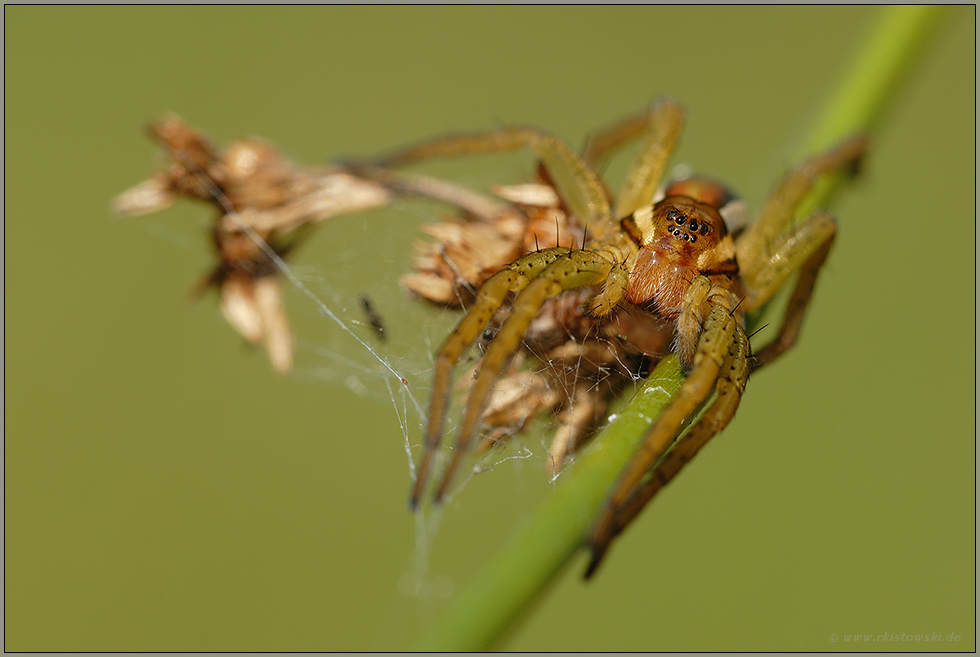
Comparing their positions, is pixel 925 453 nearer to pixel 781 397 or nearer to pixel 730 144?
pixel 781 397

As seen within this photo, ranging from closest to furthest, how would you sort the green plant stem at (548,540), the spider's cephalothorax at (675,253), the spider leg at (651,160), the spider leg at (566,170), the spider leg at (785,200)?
the green plant stem at (548,540)
the spider's cephalothorax at (675,253)
the spider leg at (785,200)
the spider leg at (566,170)
the spider leg at (651,160)

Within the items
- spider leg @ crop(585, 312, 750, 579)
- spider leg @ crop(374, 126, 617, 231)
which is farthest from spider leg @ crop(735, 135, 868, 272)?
spider leg @ crop(585, 312, 750, 579)

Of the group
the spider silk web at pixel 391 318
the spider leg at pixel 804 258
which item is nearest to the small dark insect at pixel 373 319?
the spider silk web at pixel 391 318

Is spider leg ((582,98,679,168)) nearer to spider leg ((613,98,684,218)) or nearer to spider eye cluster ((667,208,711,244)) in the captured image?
spider leg ((613,98,684,218))

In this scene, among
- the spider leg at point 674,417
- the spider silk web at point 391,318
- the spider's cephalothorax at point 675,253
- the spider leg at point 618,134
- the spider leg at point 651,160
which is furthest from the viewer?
the spider leg at point 618,134

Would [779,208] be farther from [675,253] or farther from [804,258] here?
[675,253]

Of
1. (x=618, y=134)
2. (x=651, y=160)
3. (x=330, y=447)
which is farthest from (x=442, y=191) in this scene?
(x=330, y=447)

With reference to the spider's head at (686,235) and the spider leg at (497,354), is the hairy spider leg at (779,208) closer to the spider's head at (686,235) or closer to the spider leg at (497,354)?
the spider's head at (686,235)
